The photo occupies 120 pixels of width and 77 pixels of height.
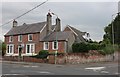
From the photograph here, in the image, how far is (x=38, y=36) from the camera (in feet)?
169

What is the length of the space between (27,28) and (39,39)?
242 inches

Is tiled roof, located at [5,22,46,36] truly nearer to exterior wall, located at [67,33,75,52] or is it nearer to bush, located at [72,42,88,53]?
exterior wall, located at [67,33,75,52]

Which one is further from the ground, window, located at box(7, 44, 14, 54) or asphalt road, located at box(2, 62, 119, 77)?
window, located at box(7, 44, 14, 54)

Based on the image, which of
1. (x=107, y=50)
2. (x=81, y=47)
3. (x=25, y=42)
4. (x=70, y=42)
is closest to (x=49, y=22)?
(x=70, y=42)

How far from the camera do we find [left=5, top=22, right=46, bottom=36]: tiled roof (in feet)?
174

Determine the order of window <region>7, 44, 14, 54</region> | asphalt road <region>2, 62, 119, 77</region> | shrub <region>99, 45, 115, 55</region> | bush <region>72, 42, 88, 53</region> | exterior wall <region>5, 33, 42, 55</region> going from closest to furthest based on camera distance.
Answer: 1. asphalt road <region>2, 62, 119, 77</region>
2. shrub <region>99, 45, 115, 55</region>
3. bush <region>72, 42, 88, 53</region>
4. exterior wall <region>5, 33, 42, 55</region>
5. window <region>7, 44, 14, 54</region>

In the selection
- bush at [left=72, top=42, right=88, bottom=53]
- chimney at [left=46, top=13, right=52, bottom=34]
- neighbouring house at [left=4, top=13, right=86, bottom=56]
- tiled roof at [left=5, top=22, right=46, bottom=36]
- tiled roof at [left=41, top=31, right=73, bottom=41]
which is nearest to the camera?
bush at [left=72, top=42, right=88, bottom=53]

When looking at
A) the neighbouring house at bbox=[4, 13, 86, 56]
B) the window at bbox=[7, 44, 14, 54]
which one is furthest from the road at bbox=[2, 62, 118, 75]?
the window at bbox=[7, 44, 14, 54]

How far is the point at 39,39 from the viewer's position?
51344 mm

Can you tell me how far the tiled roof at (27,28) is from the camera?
53.0 m

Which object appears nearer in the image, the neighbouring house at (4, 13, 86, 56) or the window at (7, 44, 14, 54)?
the neighbouring house at (4, 13, 86, 56)

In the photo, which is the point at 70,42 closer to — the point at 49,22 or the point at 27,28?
the point at 49,22

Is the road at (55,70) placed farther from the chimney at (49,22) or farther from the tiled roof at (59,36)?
the chimney at (49,22)

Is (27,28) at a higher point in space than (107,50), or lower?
higher
